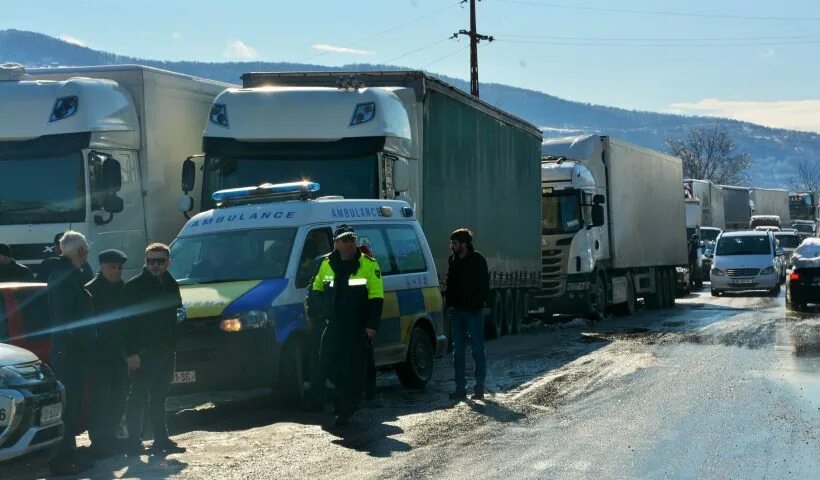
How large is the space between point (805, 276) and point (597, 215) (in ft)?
15.9

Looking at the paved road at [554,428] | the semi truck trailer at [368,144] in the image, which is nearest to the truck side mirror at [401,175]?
the semi truck trailer at [368,144]

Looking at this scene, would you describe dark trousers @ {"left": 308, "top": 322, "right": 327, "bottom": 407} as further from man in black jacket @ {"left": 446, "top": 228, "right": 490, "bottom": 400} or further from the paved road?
man in black jacket @ {"left": 446, "top": 228, "right": 490, "bottom": 400}

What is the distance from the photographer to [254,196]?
44.5 ft

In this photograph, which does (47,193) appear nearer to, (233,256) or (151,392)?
(233,256)

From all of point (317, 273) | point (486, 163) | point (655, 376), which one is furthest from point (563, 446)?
point (486, 163)

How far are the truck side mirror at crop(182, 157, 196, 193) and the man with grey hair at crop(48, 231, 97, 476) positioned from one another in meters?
6.52

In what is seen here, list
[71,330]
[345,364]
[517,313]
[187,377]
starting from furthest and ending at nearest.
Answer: [517,313], [187,377], [345,364], [71,330]

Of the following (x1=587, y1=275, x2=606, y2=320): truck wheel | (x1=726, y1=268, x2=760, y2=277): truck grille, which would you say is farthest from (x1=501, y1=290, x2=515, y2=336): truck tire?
(x1=726, y1=268, x2=760, y2=277): truck grille

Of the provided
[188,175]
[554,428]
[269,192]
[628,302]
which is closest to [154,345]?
[554,428]

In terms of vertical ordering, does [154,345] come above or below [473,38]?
below

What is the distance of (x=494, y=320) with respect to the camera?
21.3m

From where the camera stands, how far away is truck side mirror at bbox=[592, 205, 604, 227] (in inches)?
1025

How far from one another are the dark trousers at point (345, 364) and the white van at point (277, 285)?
796 millimetres

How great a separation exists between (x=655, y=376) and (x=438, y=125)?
521cm
